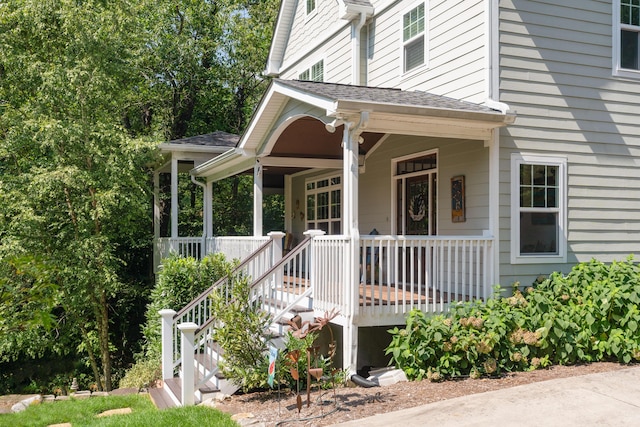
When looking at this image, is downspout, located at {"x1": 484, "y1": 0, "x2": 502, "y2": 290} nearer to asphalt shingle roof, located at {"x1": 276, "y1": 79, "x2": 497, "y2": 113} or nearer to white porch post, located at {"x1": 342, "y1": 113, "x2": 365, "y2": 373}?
asphalt shingle roof, located at {"x1": 276, "y1": 79, "x2": 497, "y2": 113}

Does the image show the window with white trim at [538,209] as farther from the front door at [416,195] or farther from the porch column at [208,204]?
the porch column at [208,204]

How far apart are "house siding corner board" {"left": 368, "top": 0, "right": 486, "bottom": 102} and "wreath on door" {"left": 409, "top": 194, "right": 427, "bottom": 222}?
1.80m

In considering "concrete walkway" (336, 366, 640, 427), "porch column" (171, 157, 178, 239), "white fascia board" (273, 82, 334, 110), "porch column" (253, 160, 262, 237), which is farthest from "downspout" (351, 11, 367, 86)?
"concrete walkway" (336, 366, 640, 427)

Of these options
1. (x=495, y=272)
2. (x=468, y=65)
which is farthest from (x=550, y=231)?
(x=468, y=65)

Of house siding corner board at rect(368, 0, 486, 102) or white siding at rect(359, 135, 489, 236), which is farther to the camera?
house siding corner board at rect(368, 0, 486, 102)

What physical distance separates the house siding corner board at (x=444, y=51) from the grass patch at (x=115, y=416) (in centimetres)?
549

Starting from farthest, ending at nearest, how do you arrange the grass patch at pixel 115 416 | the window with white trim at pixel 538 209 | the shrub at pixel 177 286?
the shrub at pixel 177 286
the window with white trim at pixel 538 209
the grass patch at pixel 115 416

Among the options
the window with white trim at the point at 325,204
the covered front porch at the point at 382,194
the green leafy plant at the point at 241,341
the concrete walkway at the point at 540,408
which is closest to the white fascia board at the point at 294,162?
the covered front porch at the point at 382,194

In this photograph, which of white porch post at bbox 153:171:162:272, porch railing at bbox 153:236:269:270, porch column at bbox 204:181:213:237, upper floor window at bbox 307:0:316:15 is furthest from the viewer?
white porch post at bbox 153:171:162:272

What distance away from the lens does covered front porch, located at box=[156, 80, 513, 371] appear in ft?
23.7

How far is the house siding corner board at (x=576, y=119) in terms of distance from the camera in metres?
8.25

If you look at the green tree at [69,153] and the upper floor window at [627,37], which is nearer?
the upper floor window at [627,37]

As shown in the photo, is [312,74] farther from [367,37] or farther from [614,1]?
[614,1]

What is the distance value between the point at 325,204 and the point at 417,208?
13.7ft
